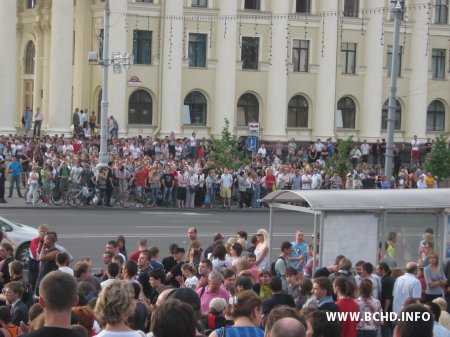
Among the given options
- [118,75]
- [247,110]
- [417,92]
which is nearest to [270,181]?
[118,75]

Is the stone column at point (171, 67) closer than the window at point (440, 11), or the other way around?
the stone column at point (171, 67)

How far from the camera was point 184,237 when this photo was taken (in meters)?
32.8

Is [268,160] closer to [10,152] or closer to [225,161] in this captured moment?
[225,161]

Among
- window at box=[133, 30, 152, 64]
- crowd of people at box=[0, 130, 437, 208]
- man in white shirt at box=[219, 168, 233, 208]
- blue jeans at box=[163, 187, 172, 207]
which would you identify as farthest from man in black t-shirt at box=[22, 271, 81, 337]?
window at box=[133, 30, 152, 64]

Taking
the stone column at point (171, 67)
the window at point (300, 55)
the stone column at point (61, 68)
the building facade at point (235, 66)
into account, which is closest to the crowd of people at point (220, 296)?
the stone column at point (61, 68)

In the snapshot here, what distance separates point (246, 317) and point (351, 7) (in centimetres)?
5595

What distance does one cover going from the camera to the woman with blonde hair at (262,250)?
66.3 feet

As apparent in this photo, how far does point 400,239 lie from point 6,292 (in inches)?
365

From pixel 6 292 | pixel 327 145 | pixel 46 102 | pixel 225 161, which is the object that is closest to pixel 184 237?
pixel 225 161

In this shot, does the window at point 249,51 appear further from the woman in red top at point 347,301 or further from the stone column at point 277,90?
the woman in red top at point 347,301

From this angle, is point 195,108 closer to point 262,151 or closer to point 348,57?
point 262,151

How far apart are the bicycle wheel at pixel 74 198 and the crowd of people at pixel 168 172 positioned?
1.02 feet

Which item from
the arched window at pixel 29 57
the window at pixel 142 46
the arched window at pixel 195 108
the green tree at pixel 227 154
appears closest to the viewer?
the green tree at pixel 227 154

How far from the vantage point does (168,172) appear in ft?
144
